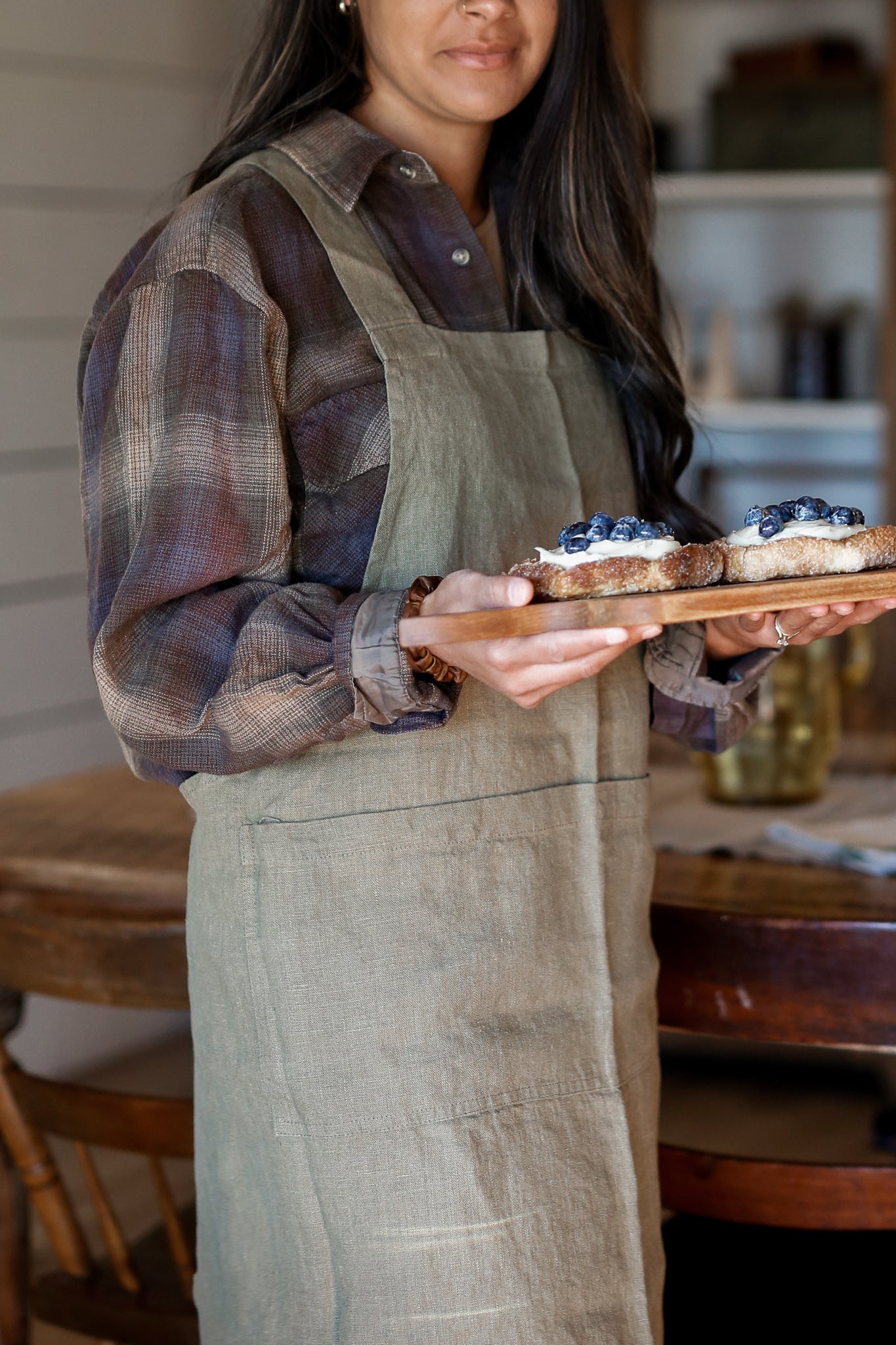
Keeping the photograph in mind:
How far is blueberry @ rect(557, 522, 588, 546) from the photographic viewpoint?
39.4 inches

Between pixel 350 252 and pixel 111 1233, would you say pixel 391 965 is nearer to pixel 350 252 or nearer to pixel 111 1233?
pixel 350 252

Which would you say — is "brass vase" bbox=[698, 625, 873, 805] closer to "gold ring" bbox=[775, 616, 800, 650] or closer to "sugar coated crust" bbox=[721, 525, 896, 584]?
"gold ring" bbox=[775, 616, 800, 650]

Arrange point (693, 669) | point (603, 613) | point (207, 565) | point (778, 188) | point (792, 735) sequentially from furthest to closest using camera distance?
point (778, 188) → point (792, 735) → point (693, 669) → point (207, 565) → point (603, 613)

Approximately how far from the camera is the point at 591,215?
51.4 inches

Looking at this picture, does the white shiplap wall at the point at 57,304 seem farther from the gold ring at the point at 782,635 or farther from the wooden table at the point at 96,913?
the gold ring at the point at 782,635

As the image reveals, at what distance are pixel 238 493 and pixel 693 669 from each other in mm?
422

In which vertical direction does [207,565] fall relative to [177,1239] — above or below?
above

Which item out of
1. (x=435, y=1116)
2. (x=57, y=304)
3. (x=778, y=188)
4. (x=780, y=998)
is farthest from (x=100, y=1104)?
(x=778, y=188)

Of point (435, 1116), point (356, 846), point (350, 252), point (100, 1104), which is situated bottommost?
point (100, 1104)

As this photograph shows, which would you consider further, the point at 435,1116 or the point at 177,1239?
the point at 177,1239

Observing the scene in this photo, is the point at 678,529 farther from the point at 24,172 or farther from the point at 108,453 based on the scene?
the point at 24,172

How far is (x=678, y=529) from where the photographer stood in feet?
4.32

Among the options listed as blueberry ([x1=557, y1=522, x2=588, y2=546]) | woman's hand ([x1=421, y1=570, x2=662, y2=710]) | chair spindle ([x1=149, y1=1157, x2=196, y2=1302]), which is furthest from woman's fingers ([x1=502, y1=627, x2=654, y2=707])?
chair spindle ([x1=149, y1=1157, x2=196, y2=1302])

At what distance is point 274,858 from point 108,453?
0.30 metres
